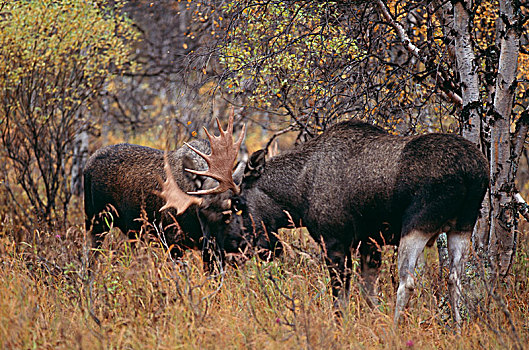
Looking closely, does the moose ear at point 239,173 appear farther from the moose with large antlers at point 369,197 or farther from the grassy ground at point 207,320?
the grassy ground at point 207,320

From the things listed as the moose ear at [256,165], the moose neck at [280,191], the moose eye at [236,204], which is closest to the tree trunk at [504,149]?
the moose neck at [280,191]

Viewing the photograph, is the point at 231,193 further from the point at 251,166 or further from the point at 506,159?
the point at 506,159

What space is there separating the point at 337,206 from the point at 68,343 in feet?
7.82

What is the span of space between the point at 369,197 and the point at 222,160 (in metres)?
1.68

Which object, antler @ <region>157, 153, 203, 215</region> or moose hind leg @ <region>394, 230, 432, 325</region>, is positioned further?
antler @ <region>157, 153, 203, 215</region>

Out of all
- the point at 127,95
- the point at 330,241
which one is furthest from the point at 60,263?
the point at 127,95

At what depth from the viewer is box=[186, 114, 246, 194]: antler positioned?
5.85 meters

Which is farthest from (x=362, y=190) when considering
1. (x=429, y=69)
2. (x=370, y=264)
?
(x=429, y=69)

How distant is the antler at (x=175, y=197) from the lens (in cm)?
603

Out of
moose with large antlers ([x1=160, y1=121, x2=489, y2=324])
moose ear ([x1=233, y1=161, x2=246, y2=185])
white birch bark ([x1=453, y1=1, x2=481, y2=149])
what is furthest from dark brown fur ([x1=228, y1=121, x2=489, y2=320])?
A: white birch bark ([x1=453, y1=1, x2=481, y2=149])

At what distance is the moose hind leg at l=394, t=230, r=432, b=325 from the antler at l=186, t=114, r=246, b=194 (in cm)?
194

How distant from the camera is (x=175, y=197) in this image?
20.1ft

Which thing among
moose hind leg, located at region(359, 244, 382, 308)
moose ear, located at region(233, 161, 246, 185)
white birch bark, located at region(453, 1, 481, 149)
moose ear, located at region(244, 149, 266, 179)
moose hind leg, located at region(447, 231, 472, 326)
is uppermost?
white birch bark, located at region(453, 1, 481, 149)

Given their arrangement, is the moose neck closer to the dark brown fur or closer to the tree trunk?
the dark brown fur
